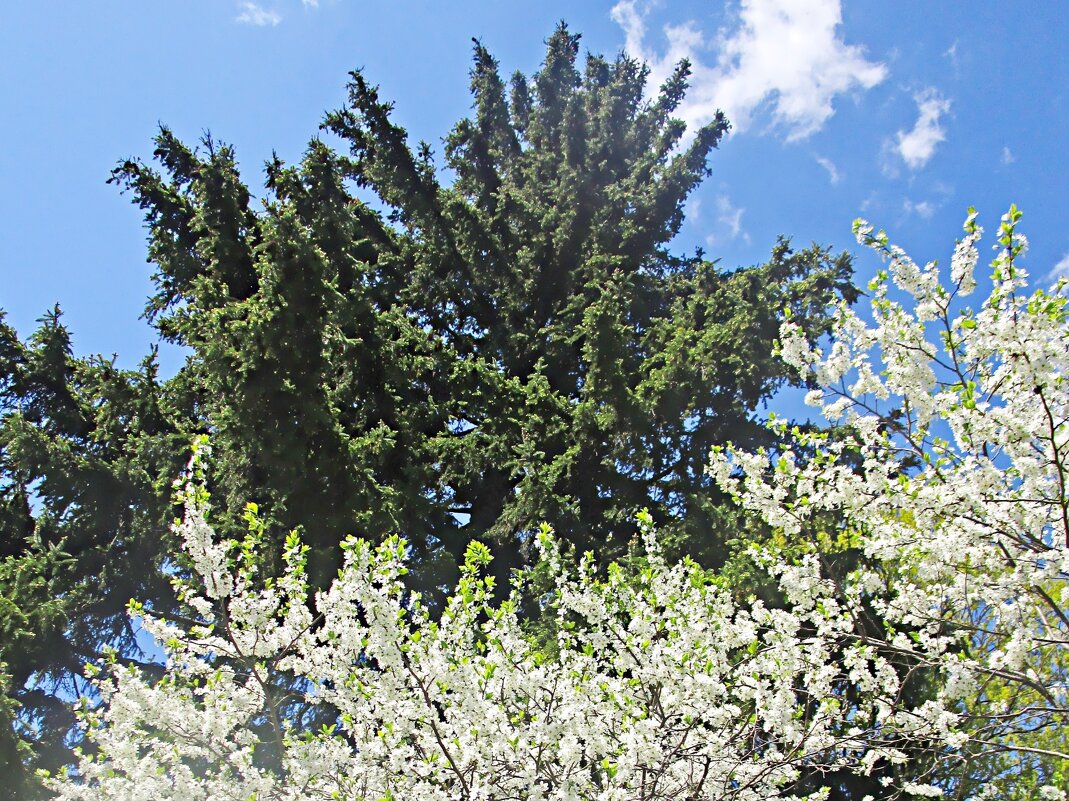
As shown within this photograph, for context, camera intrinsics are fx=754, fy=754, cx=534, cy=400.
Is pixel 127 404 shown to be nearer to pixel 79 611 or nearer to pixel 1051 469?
pixel 79 611

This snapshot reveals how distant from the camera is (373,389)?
10.1 m

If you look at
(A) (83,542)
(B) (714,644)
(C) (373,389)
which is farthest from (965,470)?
(A) (83,542)

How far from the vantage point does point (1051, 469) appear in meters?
4.86

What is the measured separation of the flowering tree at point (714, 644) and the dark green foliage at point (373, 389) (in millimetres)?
2652

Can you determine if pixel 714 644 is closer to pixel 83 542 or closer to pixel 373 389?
pixel 373 389

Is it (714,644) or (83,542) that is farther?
(83,542)

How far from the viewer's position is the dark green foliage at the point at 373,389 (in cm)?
823

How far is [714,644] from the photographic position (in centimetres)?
562

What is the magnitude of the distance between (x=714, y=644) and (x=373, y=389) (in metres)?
6.00

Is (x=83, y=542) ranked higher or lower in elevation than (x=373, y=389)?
lower

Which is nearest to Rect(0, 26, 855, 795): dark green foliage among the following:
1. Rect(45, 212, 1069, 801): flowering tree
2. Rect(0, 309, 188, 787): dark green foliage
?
Rect(0, 309, 188, 787): dark green foliage

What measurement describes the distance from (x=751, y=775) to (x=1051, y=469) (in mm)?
2829

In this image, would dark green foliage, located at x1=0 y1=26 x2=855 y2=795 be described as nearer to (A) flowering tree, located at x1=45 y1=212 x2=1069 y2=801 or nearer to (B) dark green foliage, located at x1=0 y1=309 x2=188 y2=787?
(B) dark green foliage, located at x1=0 y1=309 x2=188 y2=787

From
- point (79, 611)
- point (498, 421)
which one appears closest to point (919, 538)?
point (498, 421)
